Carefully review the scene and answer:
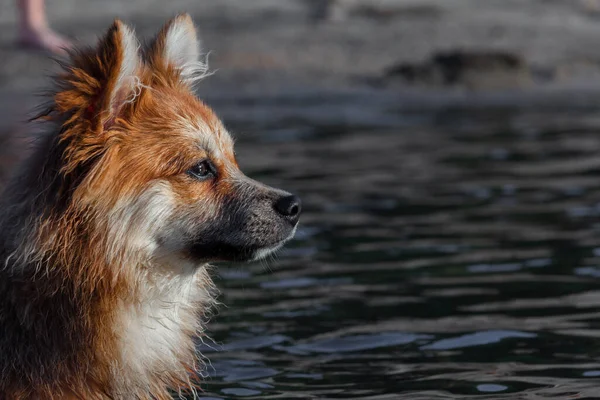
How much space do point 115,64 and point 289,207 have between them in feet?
3.86

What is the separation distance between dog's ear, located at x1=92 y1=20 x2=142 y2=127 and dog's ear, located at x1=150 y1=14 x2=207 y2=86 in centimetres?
56

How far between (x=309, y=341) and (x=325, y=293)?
1.03 m

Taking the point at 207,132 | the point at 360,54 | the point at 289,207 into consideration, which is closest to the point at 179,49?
the point at 207,132

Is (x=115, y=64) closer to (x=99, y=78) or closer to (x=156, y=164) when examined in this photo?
(x=99, y=78)

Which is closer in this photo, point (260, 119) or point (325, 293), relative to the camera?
point (325, 293)

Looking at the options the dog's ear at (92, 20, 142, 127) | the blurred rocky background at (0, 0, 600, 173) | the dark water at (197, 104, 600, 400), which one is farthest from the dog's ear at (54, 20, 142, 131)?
the blurred rocky background at (0, 0, 600, 173)

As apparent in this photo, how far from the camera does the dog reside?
5.58m

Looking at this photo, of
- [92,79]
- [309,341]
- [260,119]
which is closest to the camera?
[92,79]

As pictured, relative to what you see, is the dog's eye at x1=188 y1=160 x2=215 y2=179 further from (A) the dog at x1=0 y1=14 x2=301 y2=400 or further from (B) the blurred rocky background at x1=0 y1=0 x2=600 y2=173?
(B) the blurred rocky background at x1=0 y1=0 x2=600 y2=173

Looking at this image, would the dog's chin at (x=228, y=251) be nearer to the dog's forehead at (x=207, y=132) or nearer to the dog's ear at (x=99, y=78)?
the dog's forehead at (x=207, y=132)

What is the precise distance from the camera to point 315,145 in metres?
13.9

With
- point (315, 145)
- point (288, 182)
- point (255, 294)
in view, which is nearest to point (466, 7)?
point (315, 145)

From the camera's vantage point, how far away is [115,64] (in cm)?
555

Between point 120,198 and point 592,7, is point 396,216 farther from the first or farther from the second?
point 592,7
